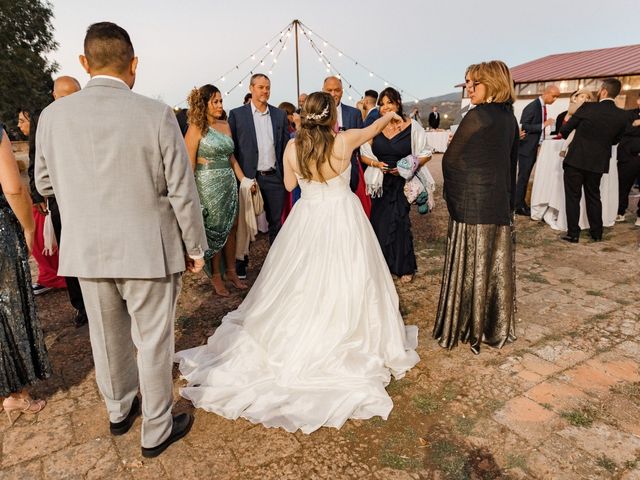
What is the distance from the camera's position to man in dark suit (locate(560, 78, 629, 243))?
5727 millimetres

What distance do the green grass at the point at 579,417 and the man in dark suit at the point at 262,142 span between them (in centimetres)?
342

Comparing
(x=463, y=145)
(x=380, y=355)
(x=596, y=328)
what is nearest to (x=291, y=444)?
(x=380, y=355)

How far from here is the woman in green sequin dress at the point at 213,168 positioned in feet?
13.4

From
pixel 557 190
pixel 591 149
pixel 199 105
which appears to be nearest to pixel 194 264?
pixel 199 105

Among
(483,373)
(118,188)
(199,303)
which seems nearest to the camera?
(118,188)

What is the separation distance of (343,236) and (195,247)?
49.6 inches

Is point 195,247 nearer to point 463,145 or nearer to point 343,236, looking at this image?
point 343,236

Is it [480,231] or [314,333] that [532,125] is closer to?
[480,231]

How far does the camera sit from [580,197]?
243 inches

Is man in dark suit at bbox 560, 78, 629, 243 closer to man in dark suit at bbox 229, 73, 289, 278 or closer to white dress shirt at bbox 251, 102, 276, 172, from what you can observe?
man in dark suit at bbox 229, 73, 289, 278

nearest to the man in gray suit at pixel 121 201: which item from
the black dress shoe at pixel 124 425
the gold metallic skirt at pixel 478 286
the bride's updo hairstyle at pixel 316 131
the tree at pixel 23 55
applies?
the black dress shoe at pixel 124 425

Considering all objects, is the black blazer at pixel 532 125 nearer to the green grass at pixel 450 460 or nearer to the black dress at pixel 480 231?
the black dress at pixel 480 231

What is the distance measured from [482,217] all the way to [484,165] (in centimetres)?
39

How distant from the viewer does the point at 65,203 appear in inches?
79.3
